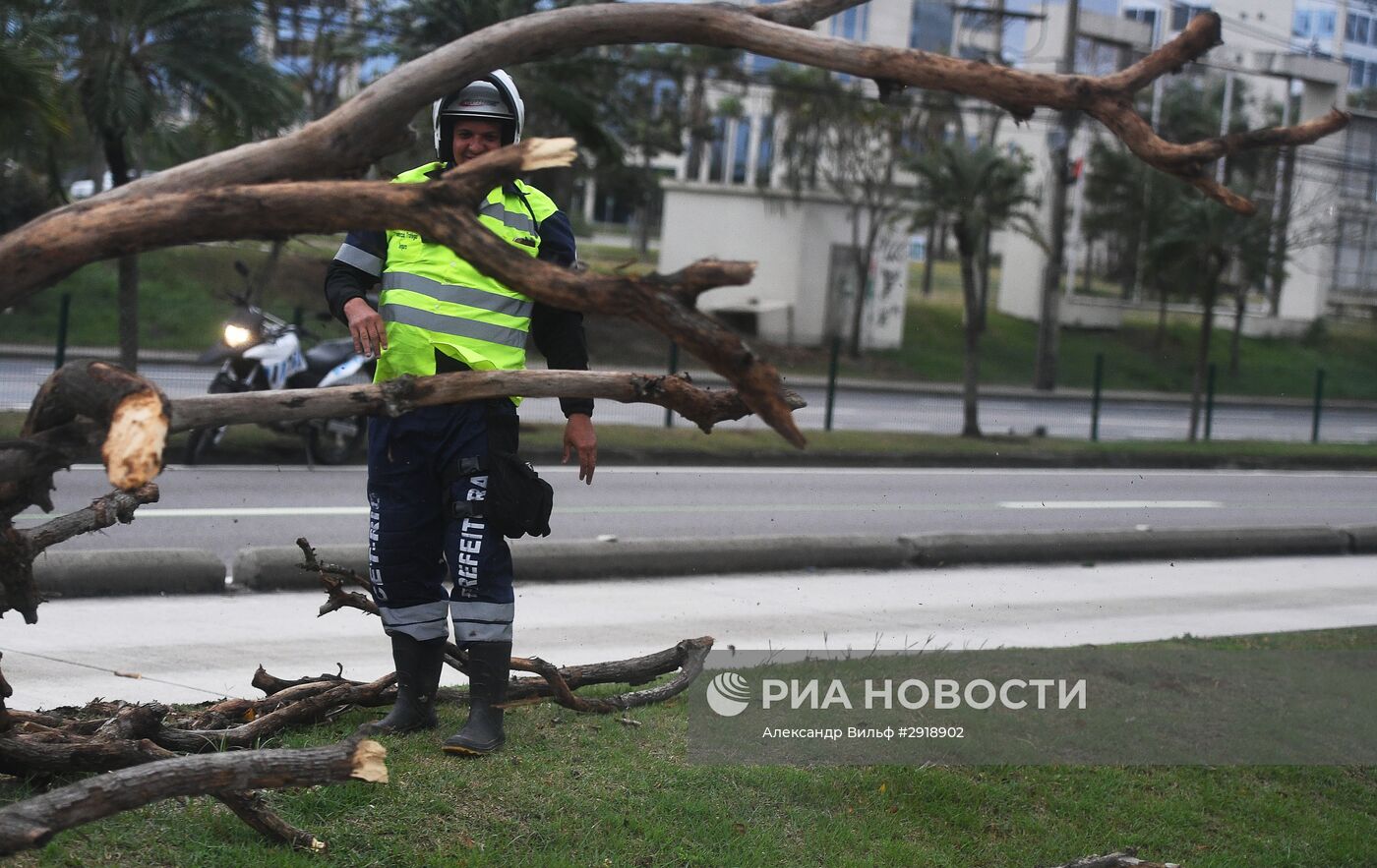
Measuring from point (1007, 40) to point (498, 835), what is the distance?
4565cm

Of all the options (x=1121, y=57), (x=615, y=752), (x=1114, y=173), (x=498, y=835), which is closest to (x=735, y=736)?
(x=615, y=752)

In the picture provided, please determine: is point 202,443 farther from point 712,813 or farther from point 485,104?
point 712,813

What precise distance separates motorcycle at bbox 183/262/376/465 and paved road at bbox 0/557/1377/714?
5239mm

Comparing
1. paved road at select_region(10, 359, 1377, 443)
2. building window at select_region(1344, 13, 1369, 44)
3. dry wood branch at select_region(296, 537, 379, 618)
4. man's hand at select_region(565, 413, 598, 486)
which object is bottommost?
paved road at select_region(10, 359, 1377, 443)

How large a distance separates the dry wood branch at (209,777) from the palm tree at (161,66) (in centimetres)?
1204

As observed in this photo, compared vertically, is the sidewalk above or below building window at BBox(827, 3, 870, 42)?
below

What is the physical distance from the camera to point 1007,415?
28.3 m

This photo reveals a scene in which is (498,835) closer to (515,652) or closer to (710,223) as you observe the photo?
(515,652)

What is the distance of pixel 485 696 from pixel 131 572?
12.1ft

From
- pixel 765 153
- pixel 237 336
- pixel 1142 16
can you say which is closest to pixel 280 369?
pixel 237 336

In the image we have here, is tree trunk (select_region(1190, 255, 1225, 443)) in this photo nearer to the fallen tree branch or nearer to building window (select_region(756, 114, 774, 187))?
building window (select_region(756, 114, 774, 187))

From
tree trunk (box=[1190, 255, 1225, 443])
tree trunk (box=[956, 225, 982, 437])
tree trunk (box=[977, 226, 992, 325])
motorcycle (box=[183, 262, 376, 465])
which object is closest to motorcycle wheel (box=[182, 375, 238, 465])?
motorcycle (box=[183, 262, 376, 465])

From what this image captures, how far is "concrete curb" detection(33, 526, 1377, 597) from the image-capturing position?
756cm

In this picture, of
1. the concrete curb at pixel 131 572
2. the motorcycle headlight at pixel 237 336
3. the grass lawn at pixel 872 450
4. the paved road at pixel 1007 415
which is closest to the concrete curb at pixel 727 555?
the concrete curb at pixel 131 572
